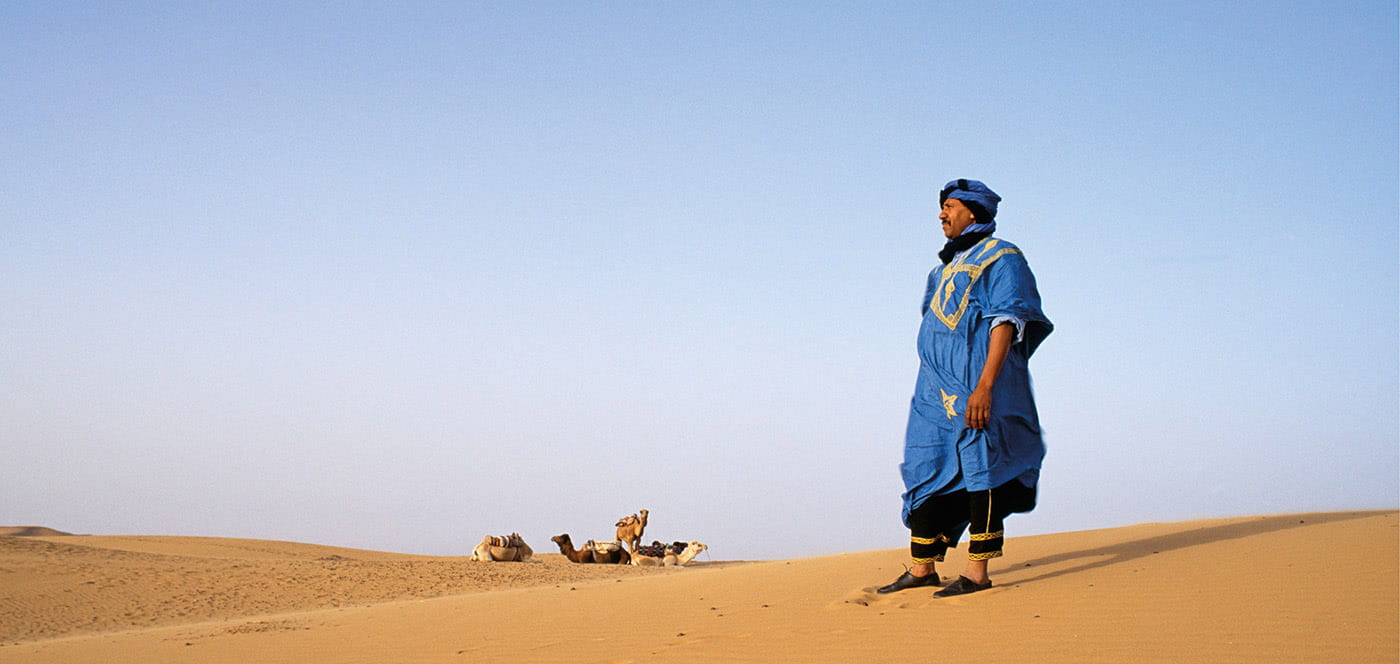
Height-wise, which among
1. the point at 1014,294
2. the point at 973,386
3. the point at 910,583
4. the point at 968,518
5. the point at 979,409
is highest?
the point at 1014,294

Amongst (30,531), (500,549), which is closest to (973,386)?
(500,549)

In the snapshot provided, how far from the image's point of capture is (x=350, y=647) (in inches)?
247

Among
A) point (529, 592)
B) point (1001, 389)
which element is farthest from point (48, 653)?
point (1001, 389)

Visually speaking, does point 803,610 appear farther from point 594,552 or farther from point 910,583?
point 594,552

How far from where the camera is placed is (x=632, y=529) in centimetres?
1619

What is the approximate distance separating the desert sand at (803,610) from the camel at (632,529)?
4.49 meters

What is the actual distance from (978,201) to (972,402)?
48.2 inches

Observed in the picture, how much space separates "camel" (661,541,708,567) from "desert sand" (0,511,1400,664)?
4.66 meters

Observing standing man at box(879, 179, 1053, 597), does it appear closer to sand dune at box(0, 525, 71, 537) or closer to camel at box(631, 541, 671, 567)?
camel at box(631, 541, 671, 567)

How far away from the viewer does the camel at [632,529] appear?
16.1 metres

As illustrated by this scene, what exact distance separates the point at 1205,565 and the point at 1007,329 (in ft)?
6.22

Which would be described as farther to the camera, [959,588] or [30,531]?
[30,531]

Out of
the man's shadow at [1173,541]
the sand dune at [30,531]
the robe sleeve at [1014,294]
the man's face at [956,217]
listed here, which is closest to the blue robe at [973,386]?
the robe sleeve at [1014,294]

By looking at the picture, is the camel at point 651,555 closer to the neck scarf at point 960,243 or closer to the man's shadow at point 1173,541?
the man's shadow at point 1173,541
